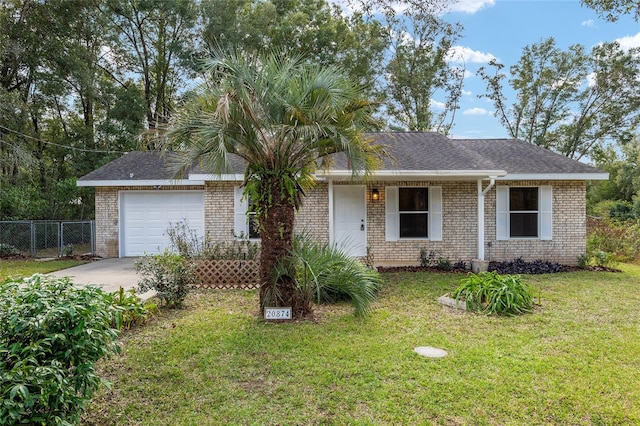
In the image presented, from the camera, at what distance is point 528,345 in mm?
4660

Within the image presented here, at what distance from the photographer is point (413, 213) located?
1092cm

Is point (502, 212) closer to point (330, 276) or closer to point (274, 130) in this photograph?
point (330, 276)

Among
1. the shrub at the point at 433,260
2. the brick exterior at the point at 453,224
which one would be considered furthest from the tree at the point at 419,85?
the shrub at the point at 433,260

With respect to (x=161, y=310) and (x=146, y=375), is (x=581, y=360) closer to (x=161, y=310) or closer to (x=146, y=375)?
(x=146, y=375)

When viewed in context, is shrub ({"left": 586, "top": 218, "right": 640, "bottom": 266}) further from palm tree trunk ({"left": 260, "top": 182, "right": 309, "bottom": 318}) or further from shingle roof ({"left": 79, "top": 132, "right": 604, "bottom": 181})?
palm tree trunk ({"left": 260, "top": 182, "right": 309, "bottom": 318})

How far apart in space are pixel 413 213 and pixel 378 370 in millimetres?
7443

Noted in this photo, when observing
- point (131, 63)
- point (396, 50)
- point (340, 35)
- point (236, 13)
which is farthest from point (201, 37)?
point (396, 50)

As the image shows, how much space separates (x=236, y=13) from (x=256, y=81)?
647 inches

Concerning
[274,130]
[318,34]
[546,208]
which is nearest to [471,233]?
[546,208]

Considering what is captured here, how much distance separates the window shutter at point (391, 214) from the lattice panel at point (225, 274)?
433 cm

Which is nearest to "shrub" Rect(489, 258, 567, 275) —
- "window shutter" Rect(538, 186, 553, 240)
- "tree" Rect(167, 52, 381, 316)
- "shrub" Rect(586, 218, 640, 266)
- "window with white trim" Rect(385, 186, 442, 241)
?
"window shutter" Rect(538, 186, 553, 240)

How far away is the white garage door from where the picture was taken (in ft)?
41.2

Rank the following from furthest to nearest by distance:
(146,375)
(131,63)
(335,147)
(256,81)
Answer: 1. (131,63)
2. (335,147)
3. (256,81)
4. (146,375)

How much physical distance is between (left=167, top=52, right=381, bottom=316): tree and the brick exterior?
16.4 feet
